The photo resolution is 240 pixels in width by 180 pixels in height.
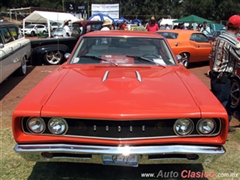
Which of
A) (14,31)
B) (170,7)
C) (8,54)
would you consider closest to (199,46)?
(14,31)

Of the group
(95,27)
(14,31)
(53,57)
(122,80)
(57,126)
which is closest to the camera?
(57,126)

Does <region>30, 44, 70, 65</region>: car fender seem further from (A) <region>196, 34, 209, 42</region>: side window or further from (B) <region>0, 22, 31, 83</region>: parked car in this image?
(A) <region>196, 34, 209, 42</region>: side window

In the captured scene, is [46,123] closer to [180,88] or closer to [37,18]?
[180,88]

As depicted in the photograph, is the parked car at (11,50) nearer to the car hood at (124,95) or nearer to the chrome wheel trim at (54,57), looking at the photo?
the chrome wheel trim at (54,57)

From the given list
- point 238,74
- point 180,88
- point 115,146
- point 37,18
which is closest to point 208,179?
point 180,88

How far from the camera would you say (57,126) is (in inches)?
96.0

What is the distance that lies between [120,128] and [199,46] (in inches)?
333

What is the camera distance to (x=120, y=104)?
2414 mm

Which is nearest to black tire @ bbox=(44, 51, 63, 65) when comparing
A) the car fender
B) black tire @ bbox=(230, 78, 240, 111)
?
the car fender

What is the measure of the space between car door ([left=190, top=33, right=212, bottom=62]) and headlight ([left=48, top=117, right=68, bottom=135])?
822 cm

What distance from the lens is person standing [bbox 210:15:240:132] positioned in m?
3.61

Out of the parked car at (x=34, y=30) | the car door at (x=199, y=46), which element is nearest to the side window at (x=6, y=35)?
the car door at (x=199, y=46)

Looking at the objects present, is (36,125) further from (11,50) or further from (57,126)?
(11,50)

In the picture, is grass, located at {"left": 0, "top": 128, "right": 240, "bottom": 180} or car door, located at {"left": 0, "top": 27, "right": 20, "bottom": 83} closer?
grass, located at {"left": 0, "top": 128, "right": 240, "bottom": 180}
